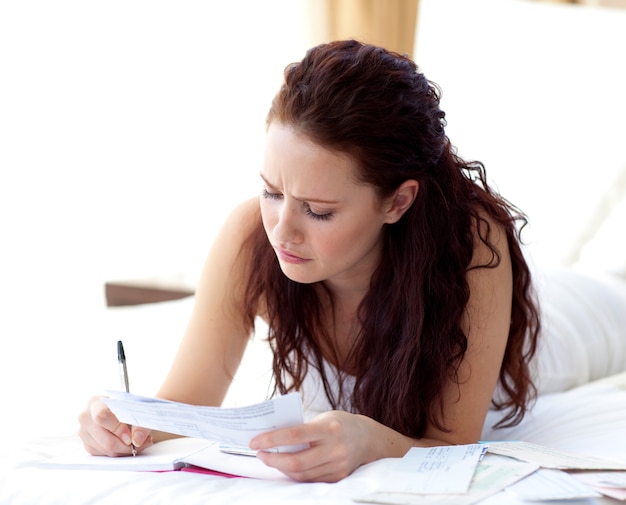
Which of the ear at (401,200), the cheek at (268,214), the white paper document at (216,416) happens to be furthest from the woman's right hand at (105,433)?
the ear at (401,200)

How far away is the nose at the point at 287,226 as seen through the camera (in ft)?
4.28

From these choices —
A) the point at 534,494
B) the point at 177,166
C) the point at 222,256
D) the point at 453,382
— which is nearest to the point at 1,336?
the point at 222,256

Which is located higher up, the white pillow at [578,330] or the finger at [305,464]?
the finger at [305,464]

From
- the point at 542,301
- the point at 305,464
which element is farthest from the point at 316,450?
the point at 542,301

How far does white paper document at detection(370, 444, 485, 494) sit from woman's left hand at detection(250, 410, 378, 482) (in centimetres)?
6

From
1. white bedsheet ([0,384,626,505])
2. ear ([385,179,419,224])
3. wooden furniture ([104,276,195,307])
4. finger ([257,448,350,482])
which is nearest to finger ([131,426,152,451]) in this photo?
white bedsheet ([0,384,626,505])

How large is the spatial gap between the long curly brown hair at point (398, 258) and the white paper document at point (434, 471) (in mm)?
253

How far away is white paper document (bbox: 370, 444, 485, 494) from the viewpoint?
1.04 metres

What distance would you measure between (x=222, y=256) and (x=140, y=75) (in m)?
1.20

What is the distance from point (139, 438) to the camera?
130 centimetres

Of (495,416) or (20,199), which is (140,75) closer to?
(20,199)

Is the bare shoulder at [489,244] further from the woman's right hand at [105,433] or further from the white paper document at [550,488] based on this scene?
the woman's right hand at [105,433]

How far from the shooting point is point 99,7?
2475 mm

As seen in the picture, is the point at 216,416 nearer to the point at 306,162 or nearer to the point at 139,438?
the point at 139,438
